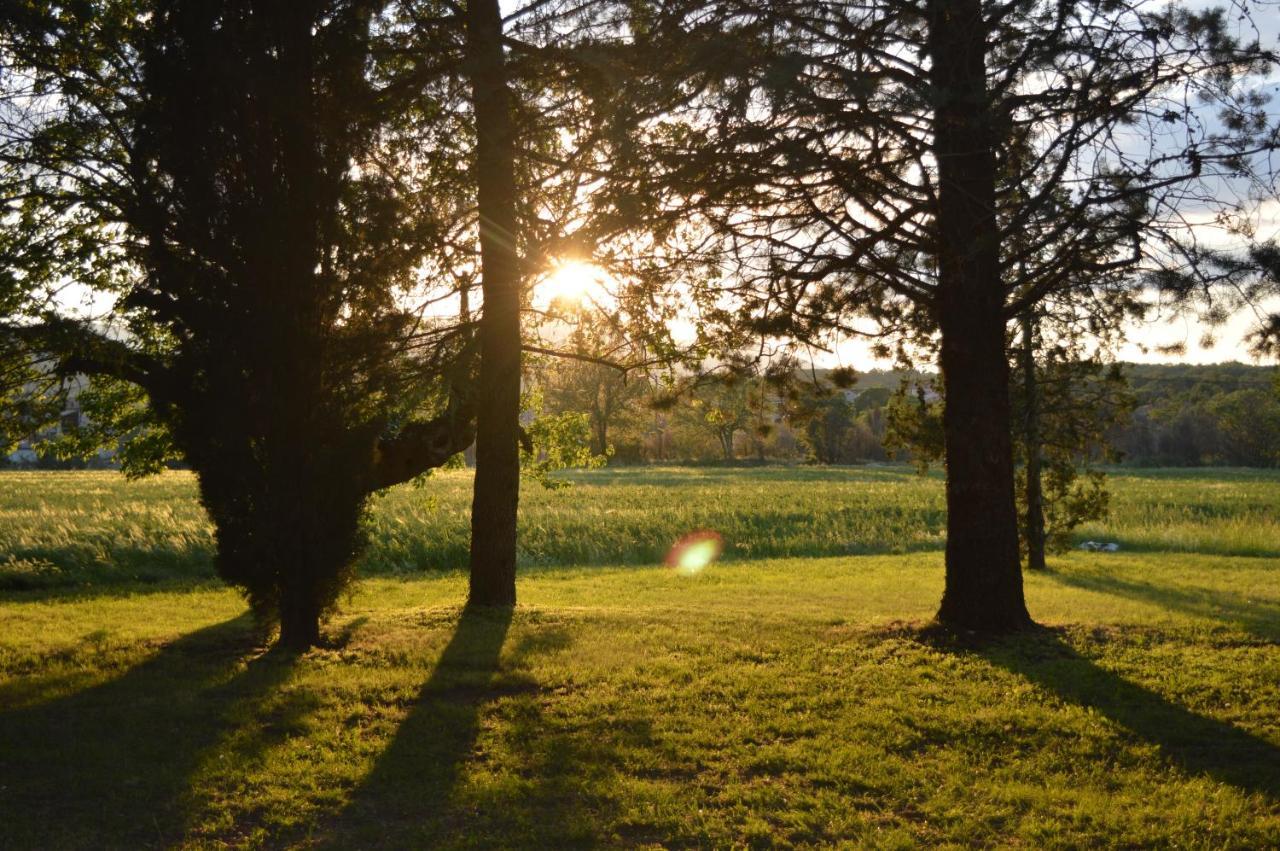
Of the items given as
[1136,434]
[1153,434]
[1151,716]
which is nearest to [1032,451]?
[1151,716]

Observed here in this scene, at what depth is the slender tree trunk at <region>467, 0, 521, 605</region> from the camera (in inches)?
371

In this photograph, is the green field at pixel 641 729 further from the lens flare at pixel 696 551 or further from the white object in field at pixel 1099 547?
the white object in field at pixel 1099 547

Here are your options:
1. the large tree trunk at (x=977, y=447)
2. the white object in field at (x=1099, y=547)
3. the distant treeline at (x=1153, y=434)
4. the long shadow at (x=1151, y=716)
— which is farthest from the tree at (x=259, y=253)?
the distant treeline at (x=1153, y=434)

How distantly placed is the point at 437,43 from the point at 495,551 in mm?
5889

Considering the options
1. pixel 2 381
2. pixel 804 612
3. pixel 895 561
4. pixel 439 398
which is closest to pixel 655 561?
pixel 895 561

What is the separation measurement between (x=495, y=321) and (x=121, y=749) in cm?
613

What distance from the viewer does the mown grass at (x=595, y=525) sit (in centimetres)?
1923

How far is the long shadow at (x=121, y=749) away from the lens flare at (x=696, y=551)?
13.0m

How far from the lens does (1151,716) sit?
22.5 feet

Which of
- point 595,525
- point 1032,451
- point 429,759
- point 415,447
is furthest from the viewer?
point 595,525

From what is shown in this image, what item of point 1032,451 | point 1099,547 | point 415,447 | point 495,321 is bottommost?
point 1099,547

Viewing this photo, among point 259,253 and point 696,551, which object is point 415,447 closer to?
point 259,253

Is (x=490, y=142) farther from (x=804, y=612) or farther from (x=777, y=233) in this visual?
(x=804, y=612)

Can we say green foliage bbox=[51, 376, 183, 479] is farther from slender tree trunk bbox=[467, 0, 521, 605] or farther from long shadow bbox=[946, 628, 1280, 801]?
long shadow bbox=[946, 628, 1280, 801]
